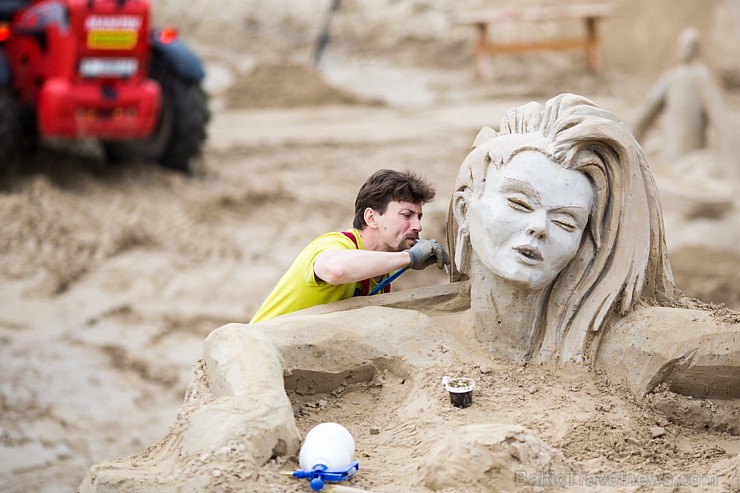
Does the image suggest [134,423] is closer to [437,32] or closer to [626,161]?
[626,161]

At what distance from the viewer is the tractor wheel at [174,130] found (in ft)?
34.2

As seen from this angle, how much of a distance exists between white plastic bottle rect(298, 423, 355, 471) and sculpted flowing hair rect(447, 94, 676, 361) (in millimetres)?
891

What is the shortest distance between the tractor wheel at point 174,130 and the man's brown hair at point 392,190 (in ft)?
21.3

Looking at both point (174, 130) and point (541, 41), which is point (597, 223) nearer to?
point (174, 130)

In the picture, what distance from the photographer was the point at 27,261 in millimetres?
8602

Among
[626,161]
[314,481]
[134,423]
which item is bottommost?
[134,423]

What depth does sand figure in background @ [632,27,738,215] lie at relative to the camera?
10.9 m

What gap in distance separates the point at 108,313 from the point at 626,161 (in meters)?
4.94

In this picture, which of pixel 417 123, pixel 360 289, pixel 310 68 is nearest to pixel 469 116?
pixel 417 123

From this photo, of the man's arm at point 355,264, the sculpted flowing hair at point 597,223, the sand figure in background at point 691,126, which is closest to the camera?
the sculpted flowing hair at point 597,223

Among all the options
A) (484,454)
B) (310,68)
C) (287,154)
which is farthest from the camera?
(310,68)

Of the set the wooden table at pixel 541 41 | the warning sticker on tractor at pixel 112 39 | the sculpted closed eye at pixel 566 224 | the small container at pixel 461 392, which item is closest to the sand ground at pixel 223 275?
the small container at pixel 461 392

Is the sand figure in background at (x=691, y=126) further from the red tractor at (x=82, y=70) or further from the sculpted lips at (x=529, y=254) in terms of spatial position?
the sculpted lips at (x=529, y=254)

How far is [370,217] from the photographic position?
4.20m
